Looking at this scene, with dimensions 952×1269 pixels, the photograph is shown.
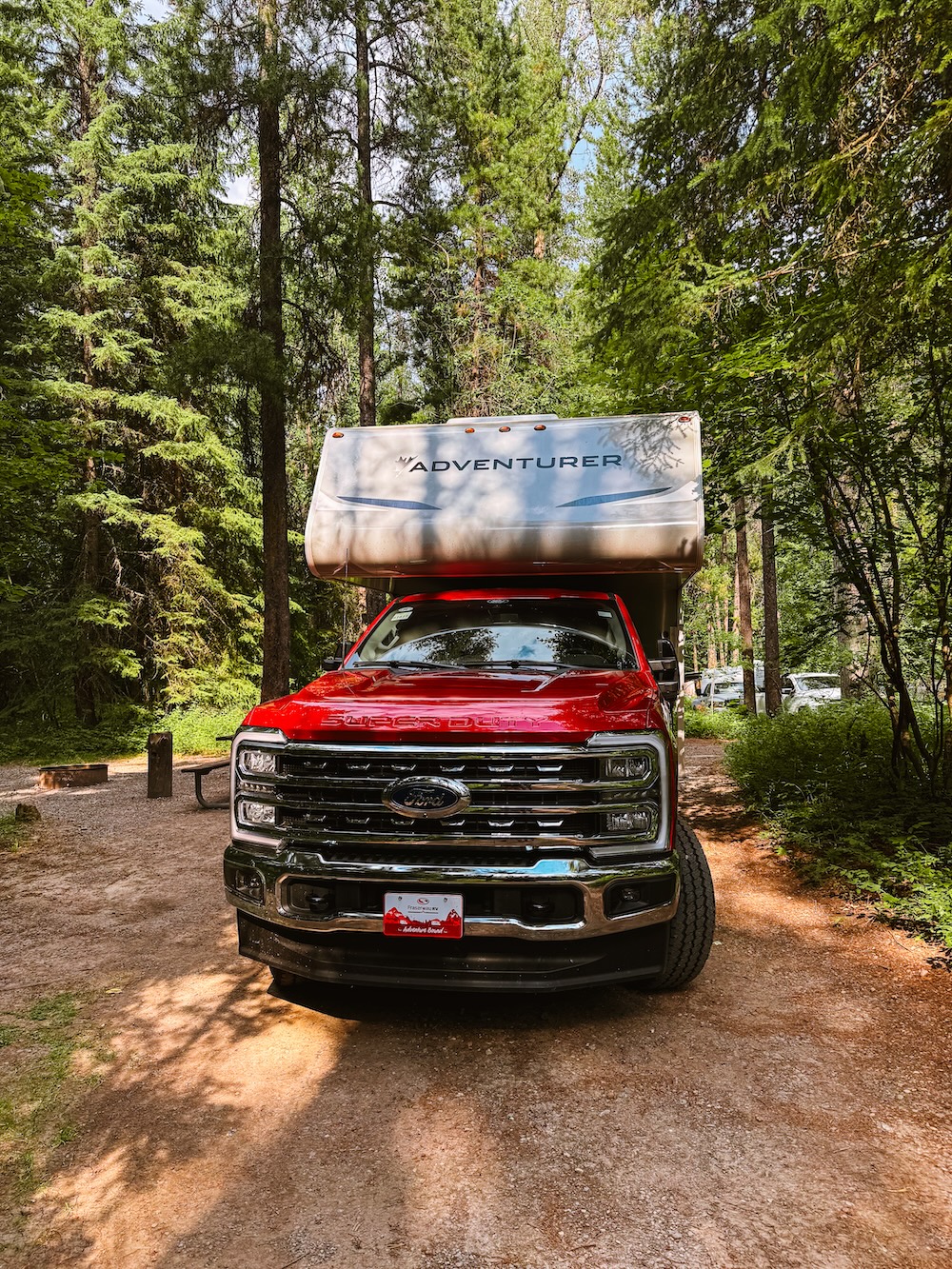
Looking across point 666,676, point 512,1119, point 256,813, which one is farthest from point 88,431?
point 512,1119

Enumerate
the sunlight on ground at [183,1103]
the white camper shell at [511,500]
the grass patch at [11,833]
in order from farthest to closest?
the grass patch at [11,833] → the white camper shell at [511,500] → the sunlight on ground at [183,1103]

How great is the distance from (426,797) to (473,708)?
1.46 feet

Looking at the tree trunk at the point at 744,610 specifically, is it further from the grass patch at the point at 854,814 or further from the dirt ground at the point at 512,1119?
the dirt ground at the point at 512,1119

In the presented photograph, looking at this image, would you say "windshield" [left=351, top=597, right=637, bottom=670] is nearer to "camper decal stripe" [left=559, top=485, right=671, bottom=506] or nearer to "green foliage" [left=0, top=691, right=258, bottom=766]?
"camper decal stripe" [left=559, top=485, right=671, bottom=506]

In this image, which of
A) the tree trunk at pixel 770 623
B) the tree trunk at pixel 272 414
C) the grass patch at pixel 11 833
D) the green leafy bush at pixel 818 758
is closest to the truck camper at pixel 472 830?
the green leafy bush at pixel 818 758

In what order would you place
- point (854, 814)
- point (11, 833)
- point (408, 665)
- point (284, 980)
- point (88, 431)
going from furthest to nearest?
1. point (88, 431)
2. point (11, 833)
3. point (854, 814)
4. point (408, 665)
5. point (284, 980)

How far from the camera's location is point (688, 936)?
4023 millimetres

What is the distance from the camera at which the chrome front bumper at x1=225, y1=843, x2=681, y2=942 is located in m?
3.41

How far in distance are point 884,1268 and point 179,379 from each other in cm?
1151

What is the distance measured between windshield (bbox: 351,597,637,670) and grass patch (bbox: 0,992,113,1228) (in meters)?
2.46

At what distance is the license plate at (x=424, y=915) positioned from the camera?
11.3 feet

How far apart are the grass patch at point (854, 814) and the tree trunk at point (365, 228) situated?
328 inches

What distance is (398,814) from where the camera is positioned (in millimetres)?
3570

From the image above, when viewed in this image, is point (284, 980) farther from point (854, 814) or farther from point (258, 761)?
point (854, 814)
